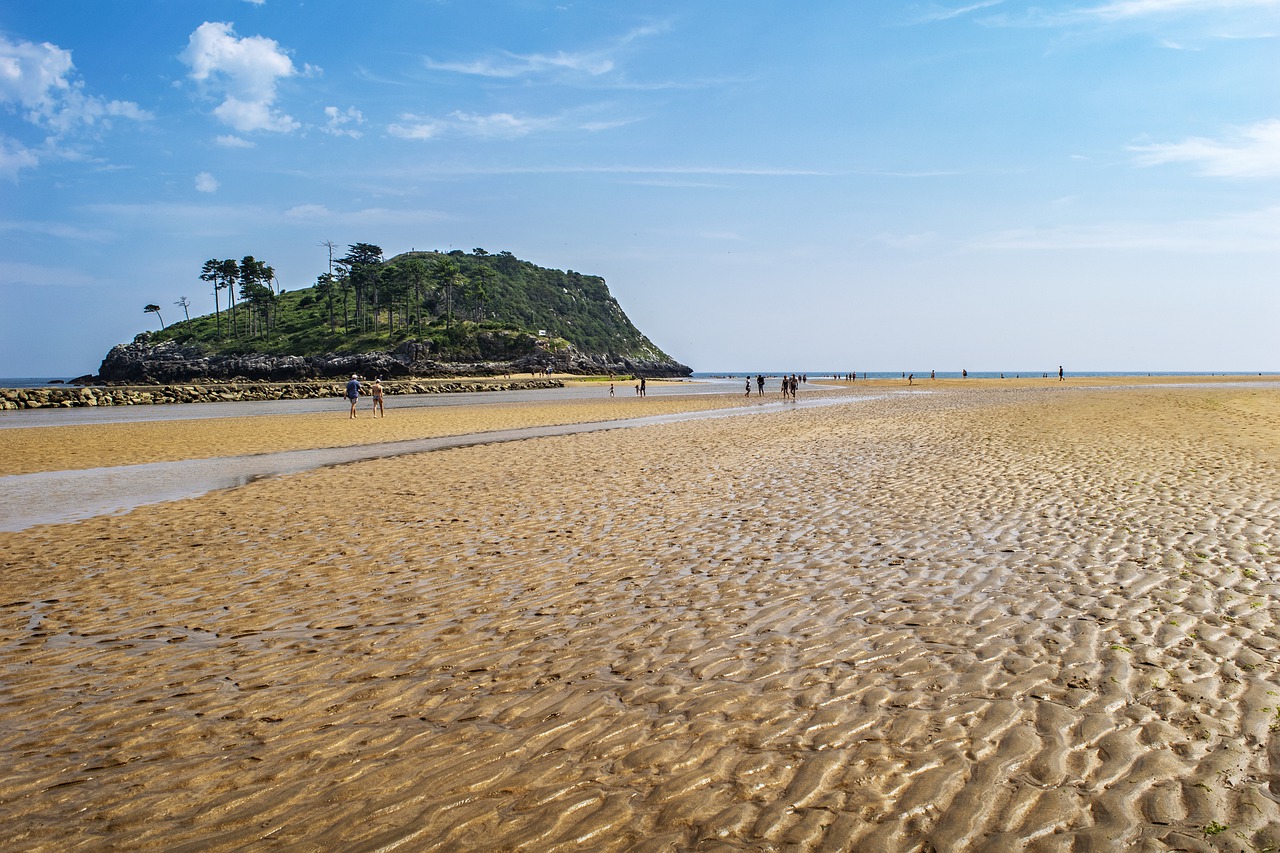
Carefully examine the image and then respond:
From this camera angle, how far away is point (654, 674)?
18.9 ft

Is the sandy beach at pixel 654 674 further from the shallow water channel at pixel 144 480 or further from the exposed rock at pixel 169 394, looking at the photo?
the exposed rock at pixel 169 394

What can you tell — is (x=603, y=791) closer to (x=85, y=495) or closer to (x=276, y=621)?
(x=276, y=621)

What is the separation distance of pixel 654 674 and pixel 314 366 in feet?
423

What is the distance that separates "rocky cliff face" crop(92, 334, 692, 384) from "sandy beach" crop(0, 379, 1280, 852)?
105 meters

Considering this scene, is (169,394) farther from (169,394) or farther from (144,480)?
(144,480)

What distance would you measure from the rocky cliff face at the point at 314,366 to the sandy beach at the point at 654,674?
344 ft

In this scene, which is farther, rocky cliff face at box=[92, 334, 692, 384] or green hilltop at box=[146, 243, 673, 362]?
green hilltop at box=[146, 243, 673, 362]

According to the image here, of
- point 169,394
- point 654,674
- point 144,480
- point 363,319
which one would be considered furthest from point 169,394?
point 363,319

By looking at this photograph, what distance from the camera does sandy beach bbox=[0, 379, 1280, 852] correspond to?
12.6 feet

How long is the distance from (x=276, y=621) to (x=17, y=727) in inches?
90.0

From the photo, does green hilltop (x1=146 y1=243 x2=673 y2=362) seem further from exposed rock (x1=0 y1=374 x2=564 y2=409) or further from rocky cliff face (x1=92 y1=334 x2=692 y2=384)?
exposed rock (x1=0 y1=374 x2=564 y2=409)

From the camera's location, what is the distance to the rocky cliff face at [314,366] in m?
116

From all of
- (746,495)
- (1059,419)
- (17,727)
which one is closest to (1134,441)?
(1059,419)

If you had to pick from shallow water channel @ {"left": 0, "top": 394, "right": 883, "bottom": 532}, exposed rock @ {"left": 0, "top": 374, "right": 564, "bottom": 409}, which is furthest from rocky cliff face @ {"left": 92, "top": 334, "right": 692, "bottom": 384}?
shallow water channel @ {"left": 0, "top": 394, "right": 883, "bottom": 532}
